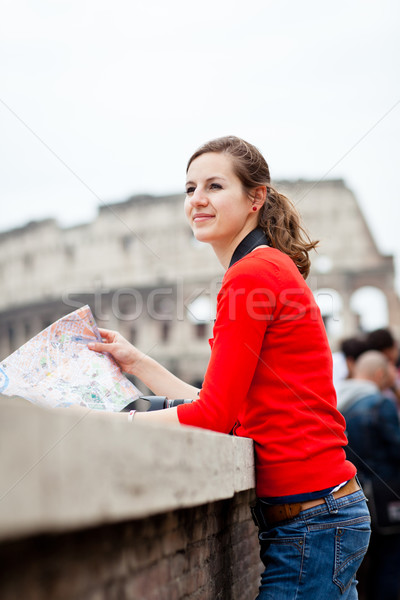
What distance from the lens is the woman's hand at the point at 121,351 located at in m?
1.96

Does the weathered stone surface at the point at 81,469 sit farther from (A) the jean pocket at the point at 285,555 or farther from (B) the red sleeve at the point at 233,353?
(A) the jean pocket at the point at 285,555

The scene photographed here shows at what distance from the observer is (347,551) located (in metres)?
1.45

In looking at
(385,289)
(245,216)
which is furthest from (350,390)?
(385,289)

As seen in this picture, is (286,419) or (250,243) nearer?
(286,419)

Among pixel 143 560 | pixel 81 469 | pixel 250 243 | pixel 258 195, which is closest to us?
pixel 81 469

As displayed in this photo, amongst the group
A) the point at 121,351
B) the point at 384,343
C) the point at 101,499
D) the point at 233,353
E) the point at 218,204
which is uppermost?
the point at 384,343

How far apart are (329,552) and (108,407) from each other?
0.65 meters

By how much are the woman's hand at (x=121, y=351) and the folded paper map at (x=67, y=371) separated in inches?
0.8

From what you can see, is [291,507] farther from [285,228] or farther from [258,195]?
[258,195]

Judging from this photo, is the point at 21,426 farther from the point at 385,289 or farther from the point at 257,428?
the point at 385,289

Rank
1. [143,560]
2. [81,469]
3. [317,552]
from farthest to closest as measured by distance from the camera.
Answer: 1. [317,552]
2. [143,560]
3. [81,469]

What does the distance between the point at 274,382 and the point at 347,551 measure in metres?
0.40

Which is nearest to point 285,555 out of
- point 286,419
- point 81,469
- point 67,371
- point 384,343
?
point 286,419

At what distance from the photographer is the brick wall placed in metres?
0.75
